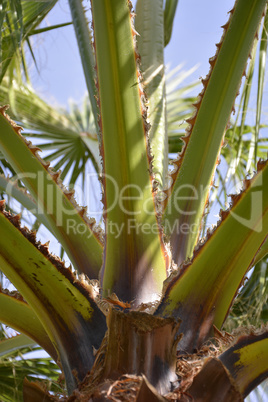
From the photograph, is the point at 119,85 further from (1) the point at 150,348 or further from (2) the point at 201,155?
(1) the point at 150,348

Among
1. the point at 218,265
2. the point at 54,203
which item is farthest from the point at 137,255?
the point at 54,203

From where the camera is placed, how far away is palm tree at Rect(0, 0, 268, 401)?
1.34m

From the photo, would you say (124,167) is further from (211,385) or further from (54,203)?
(211,385)

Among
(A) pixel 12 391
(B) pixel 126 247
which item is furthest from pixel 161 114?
(A) pixel 12 391

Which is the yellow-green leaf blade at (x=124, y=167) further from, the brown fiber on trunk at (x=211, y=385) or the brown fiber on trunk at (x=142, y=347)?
→ the brown fiber on trunk at (x=211, y=385)

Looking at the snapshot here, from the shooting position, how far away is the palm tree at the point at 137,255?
1.34 metres

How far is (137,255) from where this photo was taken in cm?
155

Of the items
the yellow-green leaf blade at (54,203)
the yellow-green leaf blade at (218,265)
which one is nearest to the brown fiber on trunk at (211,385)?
the yellow-green leaf blade at (218,265)

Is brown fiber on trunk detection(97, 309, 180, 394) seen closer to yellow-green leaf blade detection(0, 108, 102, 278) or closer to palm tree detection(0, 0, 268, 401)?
palm tree detection(0, 0, 268, 401)

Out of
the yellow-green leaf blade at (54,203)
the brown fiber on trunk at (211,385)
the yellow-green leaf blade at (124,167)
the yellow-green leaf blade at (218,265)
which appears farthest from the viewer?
the yellow-green leaf blade at (54,203)

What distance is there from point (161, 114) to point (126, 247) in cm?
93

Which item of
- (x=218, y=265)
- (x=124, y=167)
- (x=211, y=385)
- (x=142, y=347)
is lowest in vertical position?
(x=211, y=385)

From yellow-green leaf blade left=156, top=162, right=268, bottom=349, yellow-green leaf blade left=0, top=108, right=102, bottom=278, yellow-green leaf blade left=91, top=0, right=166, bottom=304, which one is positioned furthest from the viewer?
yellow-green leaf blade left=0, top=108, right=102, bottom=278

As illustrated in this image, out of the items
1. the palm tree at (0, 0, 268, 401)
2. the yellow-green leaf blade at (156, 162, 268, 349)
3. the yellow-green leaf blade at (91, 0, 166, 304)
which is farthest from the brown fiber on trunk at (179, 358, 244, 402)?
the yellow-green leaf blade at (91, 0, 166, 304)
